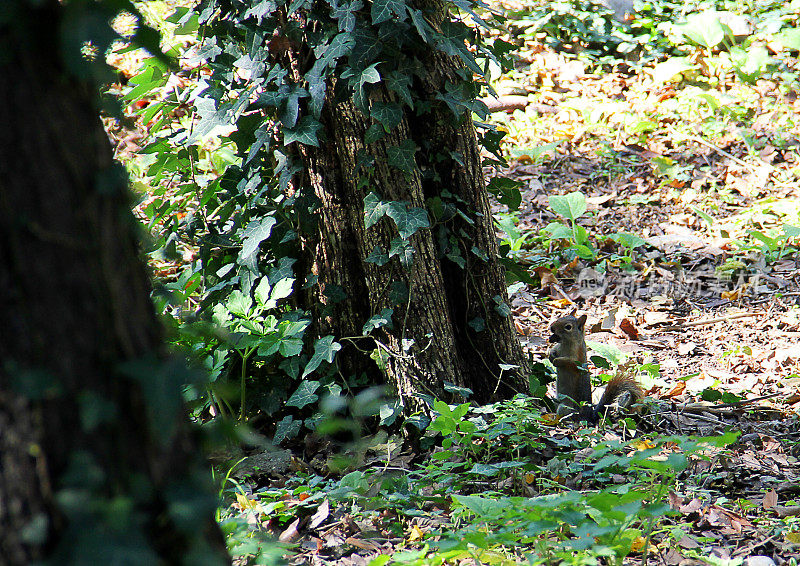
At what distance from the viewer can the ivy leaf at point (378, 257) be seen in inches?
108

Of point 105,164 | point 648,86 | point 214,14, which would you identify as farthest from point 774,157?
point 105,164

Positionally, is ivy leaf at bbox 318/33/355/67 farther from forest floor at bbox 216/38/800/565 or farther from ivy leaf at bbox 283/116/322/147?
forest floor at bbox 216/38/800/565

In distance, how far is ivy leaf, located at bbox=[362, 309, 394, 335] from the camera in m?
2.77

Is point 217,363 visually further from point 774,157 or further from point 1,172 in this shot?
point 774,157

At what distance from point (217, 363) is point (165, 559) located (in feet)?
6.21

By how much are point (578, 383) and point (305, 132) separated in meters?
1.63

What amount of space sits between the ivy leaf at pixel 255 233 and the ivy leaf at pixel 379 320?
0.54 meters

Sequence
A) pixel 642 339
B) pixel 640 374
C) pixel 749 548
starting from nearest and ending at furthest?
pixel 749 548 < pixel 640 374 < pixel 642 339

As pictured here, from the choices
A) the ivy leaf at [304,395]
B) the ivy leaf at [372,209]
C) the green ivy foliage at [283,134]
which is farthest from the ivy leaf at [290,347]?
the ivy leaf at [372,209]

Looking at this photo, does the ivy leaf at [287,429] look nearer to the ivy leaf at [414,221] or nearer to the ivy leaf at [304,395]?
the ivy leaf at [304,395]

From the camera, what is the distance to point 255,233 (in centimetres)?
288

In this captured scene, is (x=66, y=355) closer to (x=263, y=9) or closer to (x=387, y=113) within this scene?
(x=387, y=113)

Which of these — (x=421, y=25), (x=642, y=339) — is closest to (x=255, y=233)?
(x=421, y=25)

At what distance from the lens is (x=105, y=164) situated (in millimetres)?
1038
